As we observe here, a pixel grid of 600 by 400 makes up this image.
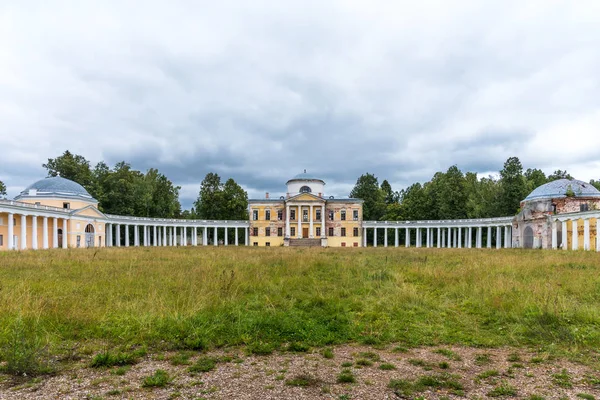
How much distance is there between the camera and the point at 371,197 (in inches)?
3408

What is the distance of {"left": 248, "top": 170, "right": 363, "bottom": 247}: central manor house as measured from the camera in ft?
238

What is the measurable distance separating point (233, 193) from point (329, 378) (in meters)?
73.4

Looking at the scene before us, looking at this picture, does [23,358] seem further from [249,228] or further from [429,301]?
[249,228]

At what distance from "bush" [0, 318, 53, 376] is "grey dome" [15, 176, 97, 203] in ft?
183

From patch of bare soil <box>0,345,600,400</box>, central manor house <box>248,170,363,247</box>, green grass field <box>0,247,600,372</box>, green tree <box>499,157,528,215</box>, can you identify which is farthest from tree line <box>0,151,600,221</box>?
patch of bare soil <box>0,345,600,400</box>

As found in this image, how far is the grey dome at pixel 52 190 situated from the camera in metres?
54.0

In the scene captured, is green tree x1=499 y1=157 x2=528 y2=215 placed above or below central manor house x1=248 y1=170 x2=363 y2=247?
above

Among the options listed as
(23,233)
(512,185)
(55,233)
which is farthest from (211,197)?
(512,185)

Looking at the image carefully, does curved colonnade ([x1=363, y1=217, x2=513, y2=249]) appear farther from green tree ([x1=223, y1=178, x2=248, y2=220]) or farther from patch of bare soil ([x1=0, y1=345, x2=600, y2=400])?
patch of bare soil ([x1=0, y1=345, x2=600, y2=400])

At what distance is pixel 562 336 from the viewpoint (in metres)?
7.61

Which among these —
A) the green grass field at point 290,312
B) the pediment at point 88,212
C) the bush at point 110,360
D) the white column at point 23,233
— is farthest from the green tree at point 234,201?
the bush at point 110,360

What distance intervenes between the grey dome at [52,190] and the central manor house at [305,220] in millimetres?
30201

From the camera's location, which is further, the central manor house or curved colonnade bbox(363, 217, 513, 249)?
the central manor house

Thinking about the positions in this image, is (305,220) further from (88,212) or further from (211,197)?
(88,212)
